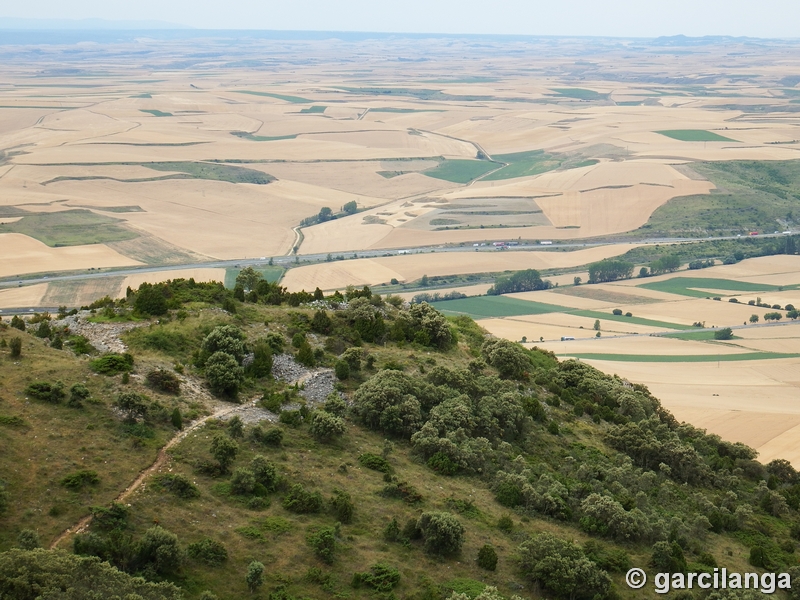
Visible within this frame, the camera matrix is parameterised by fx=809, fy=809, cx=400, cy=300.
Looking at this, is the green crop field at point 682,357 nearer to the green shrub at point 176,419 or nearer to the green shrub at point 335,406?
the green shrub at point 335,406

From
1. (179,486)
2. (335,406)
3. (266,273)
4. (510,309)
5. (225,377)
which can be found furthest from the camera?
(266,273)

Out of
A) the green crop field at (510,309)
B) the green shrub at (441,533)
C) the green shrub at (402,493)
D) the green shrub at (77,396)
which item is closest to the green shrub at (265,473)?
the green shrub at (402,493)

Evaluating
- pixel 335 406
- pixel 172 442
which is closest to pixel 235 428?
pixel 172 442

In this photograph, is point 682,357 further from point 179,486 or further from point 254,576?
point 254,576

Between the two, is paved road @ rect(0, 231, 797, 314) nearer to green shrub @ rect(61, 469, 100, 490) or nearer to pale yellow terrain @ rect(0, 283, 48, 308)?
pale yellow terrain @ rect(0, 283, 48, 308)

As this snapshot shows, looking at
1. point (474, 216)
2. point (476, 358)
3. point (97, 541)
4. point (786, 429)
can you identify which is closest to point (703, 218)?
point (474, 216)

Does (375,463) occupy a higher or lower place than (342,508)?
lower

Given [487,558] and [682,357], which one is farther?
[682,357]

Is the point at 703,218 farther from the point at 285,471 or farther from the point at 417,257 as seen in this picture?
the point at 285,471
